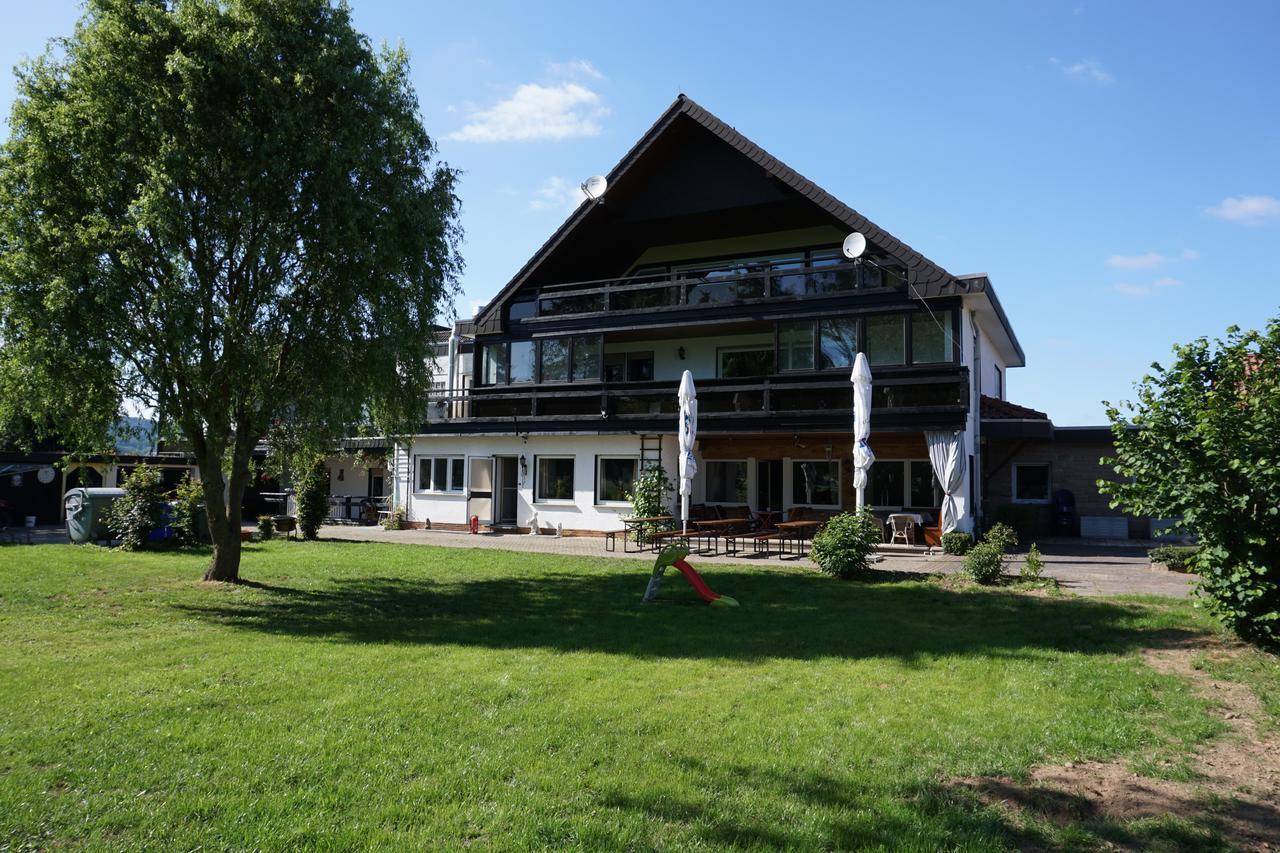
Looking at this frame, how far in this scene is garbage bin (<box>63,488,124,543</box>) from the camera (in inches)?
736

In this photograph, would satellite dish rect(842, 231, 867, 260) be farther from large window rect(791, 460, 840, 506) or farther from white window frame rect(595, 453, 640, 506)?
white window frame rect(595, 453, 640, 506)

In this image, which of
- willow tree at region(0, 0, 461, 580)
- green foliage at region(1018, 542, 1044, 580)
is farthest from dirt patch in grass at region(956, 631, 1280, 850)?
willow tree at region(0, 0, 461, 580)

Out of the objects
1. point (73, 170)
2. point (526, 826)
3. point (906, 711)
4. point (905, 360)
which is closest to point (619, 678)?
point (906, 711)

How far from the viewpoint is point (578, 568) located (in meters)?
15.0

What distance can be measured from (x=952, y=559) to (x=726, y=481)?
25.3ft

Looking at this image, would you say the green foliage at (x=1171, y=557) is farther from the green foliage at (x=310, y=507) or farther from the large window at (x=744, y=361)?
the green foliage at (x=310, y=507)

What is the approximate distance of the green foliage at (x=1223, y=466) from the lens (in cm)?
719

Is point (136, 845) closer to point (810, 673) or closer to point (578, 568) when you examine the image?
point (810, 673)

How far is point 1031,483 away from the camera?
23.1m

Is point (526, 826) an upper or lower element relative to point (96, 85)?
lower

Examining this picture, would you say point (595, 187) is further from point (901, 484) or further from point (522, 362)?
point (901, 484)

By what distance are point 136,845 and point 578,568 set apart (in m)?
11.5

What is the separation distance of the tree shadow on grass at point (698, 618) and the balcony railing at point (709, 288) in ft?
31.4

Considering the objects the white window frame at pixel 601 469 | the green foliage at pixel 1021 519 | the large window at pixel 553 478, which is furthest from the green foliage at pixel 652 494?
the green foliage at pixel 1021 519
